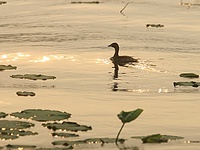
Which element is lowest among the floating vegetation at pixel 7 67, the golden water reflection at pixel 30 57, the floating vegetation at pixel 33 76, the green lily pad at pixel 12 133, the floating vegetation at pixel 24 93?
the golden water reflection at pixel 30 57

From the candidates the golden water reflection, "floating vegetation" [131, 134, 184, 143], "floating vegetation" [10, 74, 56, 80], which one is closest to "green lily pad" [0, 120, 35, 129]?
"floating vegetation" [131, 134, 184, 143]

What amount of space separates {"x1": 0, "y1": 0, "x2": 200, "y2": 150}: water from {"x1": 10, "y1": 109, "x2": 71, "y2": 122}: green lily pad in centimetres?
37

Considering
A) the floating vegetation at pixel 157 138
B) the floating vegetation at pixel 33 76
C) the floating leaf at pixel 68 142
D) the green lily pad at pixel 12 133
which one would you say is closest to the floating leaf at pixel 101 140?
the floating leaf at pixel 68 142

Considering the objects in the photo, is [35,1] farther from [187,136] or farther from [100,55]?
[187,136]

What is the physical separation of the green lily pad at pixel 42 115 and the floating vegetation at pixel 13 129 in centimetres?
74

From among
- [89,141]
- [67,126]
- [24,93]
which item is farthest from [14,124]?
[24,93]

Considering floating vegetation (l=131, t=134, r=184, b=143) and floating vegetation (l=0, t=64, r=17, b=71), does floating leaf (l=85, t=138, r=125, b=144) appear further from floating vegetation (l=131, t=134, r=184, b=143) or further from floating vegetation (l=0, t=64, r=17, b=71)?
floating vegetation (l=0, t=64, r=17, b=71)

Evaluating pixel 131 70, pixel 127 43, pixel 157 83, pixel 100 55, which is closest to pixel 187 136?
pixel 157 83

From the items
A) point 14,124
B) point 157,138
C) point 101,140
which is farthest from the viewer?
point 14,124

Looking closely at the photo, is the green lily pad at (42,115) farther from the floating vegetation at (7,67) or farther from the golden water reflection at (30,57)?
the golden water reflection at (30,57)

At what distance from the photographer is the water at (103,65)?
23312 mm

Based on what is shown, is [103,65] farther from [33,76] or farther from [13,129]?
[13,129]

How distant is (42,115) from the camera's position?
884 inches

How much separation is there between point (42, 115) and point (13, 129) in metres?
1.99
